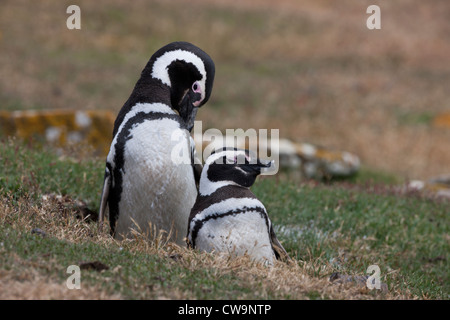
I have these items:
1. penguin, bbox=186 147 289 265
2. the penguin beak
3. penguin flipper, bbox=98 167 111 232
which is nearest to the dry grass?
penguin flipper, bbox=98 167 111 232

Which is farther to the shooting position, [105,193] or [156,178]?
[105,193]

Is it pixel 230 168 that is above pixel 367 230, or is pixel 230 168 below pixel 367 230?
above

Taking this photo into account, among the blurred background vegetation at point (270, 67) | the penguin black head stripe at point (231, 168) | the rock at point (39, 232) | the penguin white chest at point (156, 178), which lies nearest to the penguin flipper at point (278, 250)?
the penguin black head stripe at point (231, 168)

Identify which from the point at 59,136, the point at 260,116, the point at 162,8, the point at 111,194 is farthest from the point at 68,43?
the point at 111,194

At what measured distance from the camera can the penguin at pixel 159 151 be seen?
6.46m

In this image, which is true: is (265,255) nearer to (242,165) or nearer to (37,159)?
(242,165)

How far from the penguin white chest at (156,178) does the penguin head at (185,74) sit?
0.43m

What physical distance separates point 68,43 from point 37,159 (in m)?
18.9

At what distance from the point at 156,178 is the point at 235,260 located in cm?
129

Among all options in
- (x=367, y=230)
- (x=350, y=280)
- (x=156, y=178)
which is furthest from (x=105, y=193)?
(x=367, y=230)

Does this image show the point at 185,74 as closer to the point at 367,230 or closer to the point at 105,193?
the point at 105,193

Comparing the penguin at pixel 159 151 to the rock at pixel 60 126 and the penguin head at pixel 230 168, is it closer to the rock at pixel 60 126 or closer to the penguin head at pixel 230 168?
the penguin head at pixel 230 168

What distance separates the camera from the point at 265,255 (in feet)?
20.6

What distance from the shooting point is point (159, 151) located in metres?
6.41
